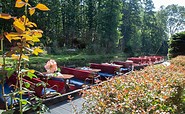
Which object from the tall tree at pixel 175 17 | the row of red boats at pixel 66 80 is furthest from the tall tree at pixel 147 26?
the row of red boats at pixel 66 80

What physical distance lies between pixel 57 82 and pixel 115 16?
Answer: 64.7ft

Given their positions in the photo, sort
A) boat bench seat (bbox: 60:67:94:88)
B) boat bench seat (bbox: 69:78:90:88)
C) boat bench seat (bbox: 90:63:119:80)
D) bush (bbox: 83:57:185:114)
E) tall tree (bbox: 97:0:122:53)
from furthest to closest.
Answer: tall tree (bbox: 97:0:122:53) < boat bench seat (bbox: 90:63:119:80) < boat bench seat (bbox: 60:67:94:88) < boat bench seat (bbox: 69:78:90:88) < bush (bbox: 83:57:185:114)

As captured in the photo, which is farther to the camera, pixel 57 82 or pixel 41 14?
pixel 41 14

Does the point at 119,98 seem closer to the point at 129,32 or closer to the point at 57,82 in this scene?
the point at 57,82

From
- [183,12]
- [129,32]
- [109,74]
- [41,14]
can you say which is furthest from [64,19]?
[183,12]

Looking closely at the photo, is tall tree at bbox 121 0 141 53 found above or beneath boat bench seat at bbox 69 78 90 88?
above

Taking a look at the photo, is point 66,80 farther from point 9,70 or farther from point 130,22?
point 130,22

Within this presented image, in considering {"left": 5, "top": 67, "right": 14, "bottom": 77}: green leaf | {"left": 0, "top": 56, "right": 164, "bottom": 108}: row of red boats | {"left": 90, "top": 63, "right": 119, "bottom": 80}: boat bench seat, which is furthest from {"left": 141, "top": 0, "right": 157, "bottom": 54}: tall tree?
{"left": 5, "top": 67, "right": 14, "bottom": 77}: green leaf

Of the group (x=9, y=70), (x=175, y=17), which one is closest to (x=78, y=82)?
Answer: (x=9, y=70)

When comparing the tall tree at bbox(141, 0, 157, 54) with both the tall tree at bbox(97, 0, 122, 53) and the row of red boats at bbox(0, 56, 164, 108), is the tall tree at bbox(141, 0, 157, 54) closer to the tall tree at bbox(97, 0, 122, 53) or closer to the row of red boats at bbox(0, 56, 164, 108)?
the tall tree at bbox(97, 0, 122, 53)

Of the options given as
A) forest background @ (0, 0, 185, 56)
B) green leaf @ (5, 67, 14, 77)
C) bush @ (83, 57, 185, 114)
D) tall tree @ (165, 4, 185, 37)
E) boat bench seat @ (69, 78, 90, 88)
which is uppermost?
tall tree @ (165, 4, 185, 37)

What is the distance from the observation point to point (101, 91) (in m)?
2.00

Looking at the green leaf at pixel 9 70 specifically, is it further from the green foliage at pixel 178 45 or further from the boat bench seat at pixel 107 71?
the green foliage at pixel 178 45

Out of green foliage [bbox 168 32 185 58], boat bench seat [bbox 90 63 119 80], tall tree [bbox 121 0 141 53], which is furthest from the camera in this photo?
tall tree [bbox 121 0 141 53]
